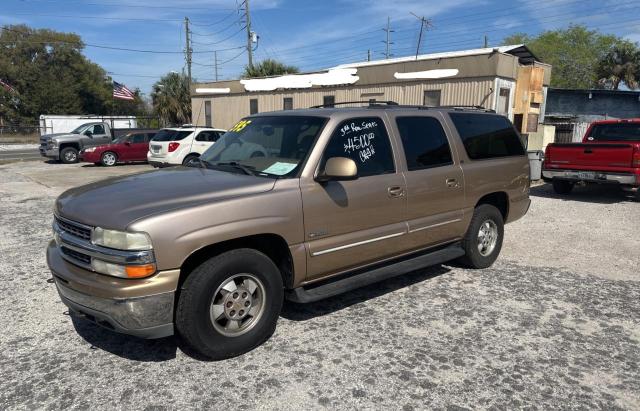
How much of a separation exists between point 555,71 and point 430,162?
55.1 metres

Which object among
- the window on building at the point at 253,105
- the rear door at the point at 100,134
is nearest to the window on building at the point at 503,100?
the window on building at the point at 253,105

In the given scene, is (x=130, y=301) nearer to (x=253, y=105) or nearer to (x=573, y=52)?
(x=253, y=105)

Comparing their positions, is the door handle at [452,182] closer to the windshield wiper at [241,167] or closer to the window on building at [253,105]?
the windshield wiper at [241,167]

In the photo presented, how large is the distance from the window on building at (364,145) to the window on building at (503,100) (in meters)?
11.9

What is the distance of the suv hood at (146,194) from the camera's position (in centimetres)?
310

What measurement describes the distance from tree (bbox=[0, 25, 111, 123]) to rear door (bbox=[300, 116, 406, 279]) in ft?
182

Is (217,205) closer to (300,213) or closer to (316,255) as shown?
(300,213)

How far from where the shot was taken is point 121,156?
63.7 ft

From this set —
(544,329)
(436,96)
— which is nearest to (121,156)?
(436,96)

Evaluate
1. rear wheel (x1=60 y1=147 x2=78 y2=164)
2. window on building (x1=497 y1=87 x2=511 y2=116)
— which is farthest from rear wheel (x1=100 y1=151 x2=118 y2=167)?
window on building (x1=497 y1=87 x2=511 y2=116)

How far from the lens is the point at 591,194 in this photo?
11.9m

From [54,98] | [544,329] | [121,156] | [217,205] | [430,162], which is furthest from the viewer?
[54,98]

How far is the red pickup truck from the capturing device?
9.81 metres

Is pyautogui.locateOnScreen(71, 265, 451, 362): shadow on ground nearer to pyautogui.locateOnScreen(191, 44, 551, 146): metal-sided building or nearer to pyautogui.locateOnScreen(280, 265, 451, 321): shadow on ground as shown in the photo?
pyautogui.locateOnScreen(280, 265, 451, 321): shadow on ground
